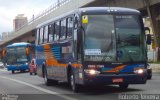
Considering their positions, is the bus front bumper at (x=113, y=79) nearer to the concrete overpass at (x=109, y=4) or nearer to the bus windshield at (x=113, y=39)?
the bus windshield at (x=113, y=39)

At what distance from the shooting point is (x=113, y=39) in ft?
55.4

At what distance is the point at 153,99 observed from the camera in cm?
1436

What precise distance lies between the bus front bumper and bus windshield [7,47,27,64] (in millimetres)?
34661

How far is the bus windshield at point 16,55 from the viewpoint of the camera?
5103cm

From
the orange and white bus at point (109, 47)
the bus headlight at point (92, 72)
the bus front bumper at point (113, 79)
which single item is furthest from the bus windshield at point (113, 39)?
the bus front bumper at point (113, 79)

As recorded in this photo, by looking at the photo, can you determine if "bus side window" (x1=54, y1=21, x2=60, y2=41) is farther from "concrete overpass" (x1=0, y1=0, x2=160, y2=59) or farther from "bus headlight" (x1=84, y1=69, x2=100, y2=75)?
"concrete overpass" (x1=0, y1=0, x2=160, y2=59)

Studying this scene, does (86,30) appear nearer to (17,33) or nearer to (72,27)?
(72,27)

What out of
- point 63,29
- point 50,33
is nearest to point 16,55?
point 50,33

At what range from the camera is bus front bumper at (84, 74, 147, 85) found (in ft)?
55.0

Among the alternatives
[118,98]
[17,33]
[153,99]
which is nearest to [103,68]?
[118,98]

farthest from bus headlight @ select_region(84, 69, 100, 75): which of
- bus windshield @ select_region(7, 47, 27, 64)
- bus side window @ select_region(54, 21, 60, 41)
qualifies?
bus windshield @ select_region(7, 47, 27, 64)

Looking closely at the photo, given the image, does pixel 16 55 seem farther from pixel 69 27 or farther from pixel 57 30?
pixel 69 27

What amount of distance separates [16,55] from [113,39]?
3517cm

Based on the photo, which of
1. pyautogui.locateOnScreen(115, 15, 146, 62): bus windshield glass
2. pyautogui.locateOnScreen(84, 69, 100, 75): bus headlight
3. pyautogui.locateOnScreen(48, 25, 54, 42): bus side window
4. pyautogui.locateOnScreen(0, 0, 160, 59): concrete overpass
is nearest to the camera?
pyautogui.locateOnScreen(84, 69, 100, 75): bus headlight
